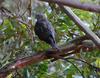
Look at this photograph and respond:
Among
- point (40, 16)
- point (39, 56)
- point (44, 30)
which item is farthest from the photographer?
point (40, 16)

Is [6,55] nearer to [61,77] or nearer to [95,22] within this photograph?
[61,77]

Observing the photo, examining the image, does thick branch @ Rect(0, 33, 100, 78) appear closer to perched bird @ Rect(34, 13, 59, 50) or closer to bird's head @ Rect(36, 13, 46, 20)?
perched bird @ Rect(34, 13, 59, 50)

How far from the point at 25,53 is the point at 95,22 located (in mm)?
377

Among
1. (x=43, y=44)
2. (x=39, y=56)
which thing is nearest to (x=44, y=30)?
(x=43, y=44)

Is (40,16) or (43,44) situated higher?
(40,16)

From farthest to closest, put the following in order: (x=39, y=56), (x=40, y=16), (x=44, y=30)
Answer: 1. (x=40, y=16)
2. (x=44, y=30)
3. (x=39, y=56)

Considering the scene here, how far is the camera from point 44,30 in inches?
55.4

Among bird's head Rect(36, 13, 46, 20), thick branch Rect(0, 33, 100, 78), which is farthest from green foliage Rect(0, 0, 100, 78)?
thick branch Rect(0, 33, 100, 78)

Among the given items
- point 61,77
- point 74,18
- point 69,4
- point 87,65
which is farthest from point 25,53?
point 69,4

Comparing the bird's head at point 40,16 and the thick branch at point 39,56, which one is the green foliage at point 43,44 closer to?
the bird's head at point 40,16

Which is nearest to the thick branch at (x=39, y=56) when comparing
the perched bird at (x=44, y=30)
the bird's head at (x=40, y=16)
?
the perched bird at (x=44, y=30)

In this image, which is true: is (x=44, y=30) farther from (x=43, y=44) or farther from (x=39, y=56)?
(x=39, y=56)

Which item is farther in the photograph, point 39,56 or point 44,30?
point 44,30

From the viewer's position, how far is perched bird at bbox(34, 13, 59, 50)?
1.32m
